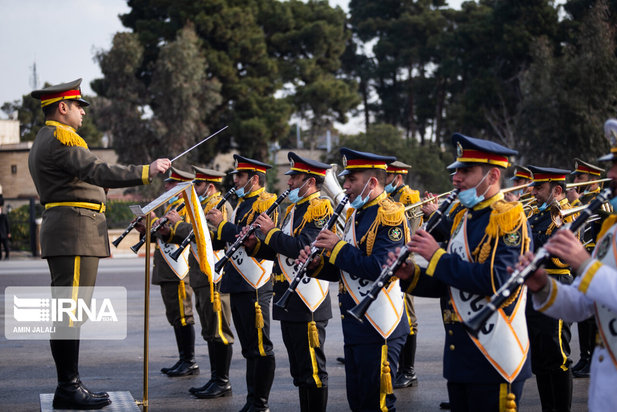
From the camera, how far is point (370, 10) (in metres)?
59.6

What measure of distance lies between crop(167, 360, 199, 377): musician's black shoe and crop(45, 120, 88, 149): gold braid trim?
3696 mm

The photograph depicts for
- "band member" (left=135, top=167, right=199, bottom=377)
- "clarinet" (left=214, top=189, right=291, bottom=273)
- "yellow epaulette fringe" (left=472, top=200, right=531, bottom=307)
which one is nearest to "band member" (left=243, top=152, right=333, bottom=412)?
"clarinet" (left=214, top=189, right=291, bottom=273)

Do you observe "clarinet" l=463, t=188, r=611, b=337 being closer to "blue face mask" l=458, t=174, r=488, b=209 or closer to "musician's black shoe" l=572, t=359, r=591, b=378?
"blue face mask" l=458, t=174, r=488, b=209

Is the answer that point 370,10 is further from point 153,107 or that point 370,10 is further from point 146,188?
point 146,188

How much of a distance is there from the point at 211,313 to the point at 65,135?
2950mm

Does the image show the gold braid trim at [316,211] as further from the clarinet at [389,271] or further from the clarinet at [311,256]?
the clarinet at [389,271]

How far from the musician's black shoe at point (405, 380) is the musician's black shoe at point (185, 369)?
241 centimetres

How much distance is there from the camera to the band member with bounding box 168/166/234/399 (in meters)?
8.35

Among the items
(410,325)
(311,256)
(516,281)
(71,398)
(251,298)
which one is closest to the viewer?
(516,281)

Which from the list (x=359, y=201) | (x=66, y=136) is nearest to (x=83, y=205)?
(x=66, y=136)

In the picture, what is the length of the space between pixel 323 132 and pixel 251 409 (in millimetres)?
44894

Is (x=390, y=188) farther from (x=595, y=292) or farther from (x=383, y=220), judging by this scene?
(x=595, y=292)

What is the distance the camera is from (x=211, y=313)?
28.3ft

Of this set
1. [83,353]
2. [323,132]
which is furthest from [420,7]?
[83,353]
